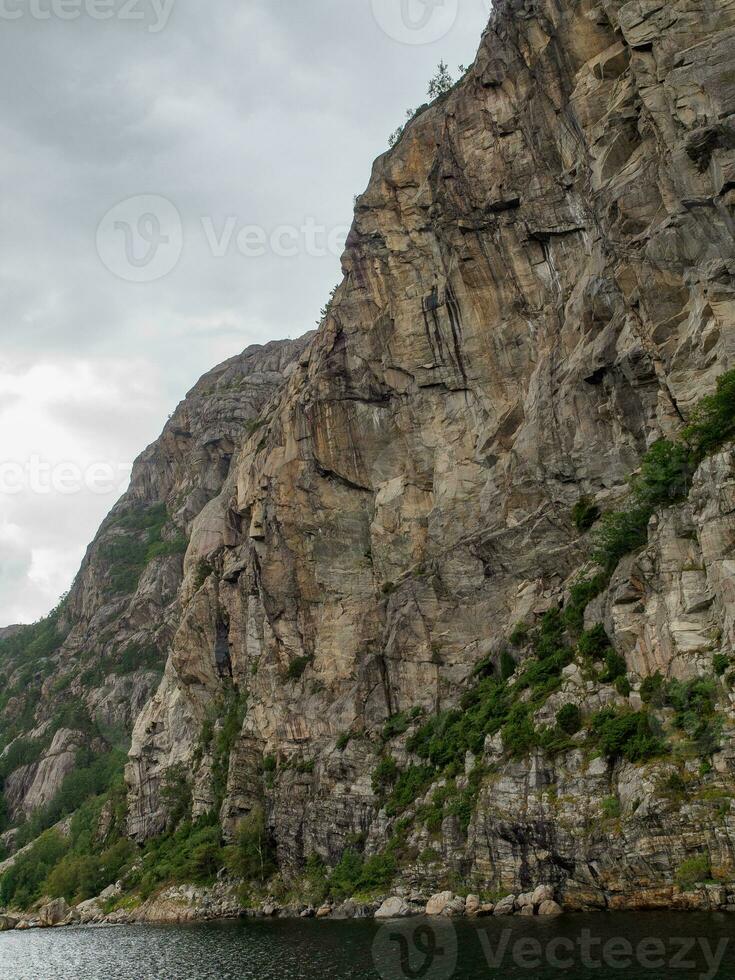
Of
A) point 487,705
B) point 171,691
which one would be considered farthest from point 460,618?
point 171,691

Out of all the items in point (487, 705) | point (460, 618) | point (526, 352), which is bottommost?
point (487, 705)

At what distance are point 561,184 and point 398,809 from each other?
4096 cm

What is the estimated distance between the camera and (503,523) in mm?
52875

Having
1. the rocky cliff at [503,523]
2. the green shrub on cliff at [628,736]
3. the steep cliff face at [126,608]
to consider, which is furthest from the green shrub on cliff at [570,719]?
the steep cliff face at [126,608]

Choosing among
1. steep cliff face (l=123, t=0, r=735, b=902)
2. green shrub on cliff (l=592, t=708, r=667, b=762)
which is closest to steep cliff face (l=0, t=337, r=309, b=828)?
steep cliff face (l=123, t=0, r=735, b=902)

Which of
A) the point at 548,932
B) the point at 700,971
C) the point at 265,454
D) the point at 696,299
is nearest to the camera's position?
the point at 700,971

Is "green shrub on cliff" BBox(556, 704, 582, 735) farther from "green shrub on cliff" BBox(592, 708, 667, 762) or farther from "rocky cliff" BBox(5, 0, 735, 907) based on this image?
"green shrub on cliff" BBox(592, 708, 667, 762)

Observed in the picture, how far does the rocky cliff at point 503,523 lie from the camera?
34.5 metres

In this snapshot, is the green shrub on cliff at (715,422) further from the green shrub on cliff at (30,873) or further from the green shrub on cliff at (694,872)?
the green shrub on cliff at (30,873)

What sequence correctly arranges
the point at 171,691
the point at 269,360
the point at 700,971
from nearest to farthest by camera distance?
the point at 700,971 < the point at 171,691 < the point at 269,360

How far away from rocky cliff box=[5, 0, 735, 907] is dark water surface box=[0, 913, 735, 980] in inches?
141

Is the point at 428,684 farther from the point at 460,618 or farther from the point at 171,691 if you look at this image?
the point at 171,691

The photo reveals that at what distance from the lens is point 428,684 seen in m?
53.8

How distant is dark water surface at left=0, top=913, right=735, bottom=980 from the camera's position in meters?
24.3
